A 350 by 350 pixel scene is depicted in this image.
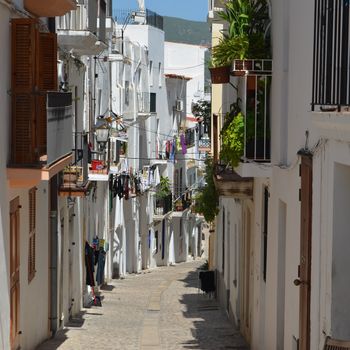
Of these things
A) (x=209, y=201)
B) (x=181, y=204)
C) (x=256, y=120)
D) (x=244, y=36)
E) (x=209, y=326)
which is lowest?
(x=181, y=204)

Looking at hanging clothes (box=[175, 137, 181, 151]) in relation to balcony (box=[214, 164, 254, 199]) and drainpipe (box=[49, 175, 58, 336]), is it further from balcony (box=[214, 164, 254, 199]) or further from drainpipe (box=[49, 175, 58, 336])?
balcony (box=[214, 164, 254, 199])

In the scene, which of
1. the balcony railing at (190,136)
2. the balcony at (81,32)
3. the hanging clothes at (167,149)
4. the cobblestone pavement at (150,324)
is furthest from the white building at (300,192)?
the balcony railing at (190,136)

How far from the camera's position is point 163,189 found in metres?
48.3

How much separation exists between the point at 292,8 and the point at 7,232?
4.60 m

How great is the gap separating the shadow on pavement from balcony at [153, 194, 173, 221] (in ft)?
56.4

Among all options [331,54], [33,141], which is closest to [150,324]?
[33,141]

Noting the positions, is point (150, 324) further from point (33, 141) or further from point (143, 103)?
point (143, 103)

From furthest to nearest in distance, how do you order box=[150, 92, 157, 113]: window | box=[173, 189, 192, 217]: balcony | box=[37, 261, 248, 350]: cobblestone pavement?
box=[173, 189, 192, 217]: balcony
box=[150, 92, 157, 113]: window
box=[37, 261, 248, 350]: cobblestone pavement

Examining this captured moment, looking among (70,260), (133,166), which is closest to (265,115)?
(70,260)

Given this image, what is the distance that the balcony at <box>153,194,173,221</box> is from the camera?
47594 mm

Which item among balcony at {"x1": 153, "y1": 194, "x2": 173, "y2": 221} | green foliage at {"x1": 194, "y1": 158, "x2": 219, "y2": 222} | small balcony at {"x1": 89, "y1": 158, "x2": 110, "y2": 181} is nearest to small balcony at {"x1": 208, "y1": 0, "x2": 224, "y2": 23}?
green foliage at {"x1": 194, "y1": 158, "x2": 219, "y2": 222}

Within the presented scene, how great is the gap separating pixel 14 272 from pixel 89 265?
1115 centimetres

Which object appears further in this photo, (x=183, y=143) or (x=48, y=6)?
(x=183, y=143)

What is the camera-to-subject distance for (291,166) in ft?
40.2
